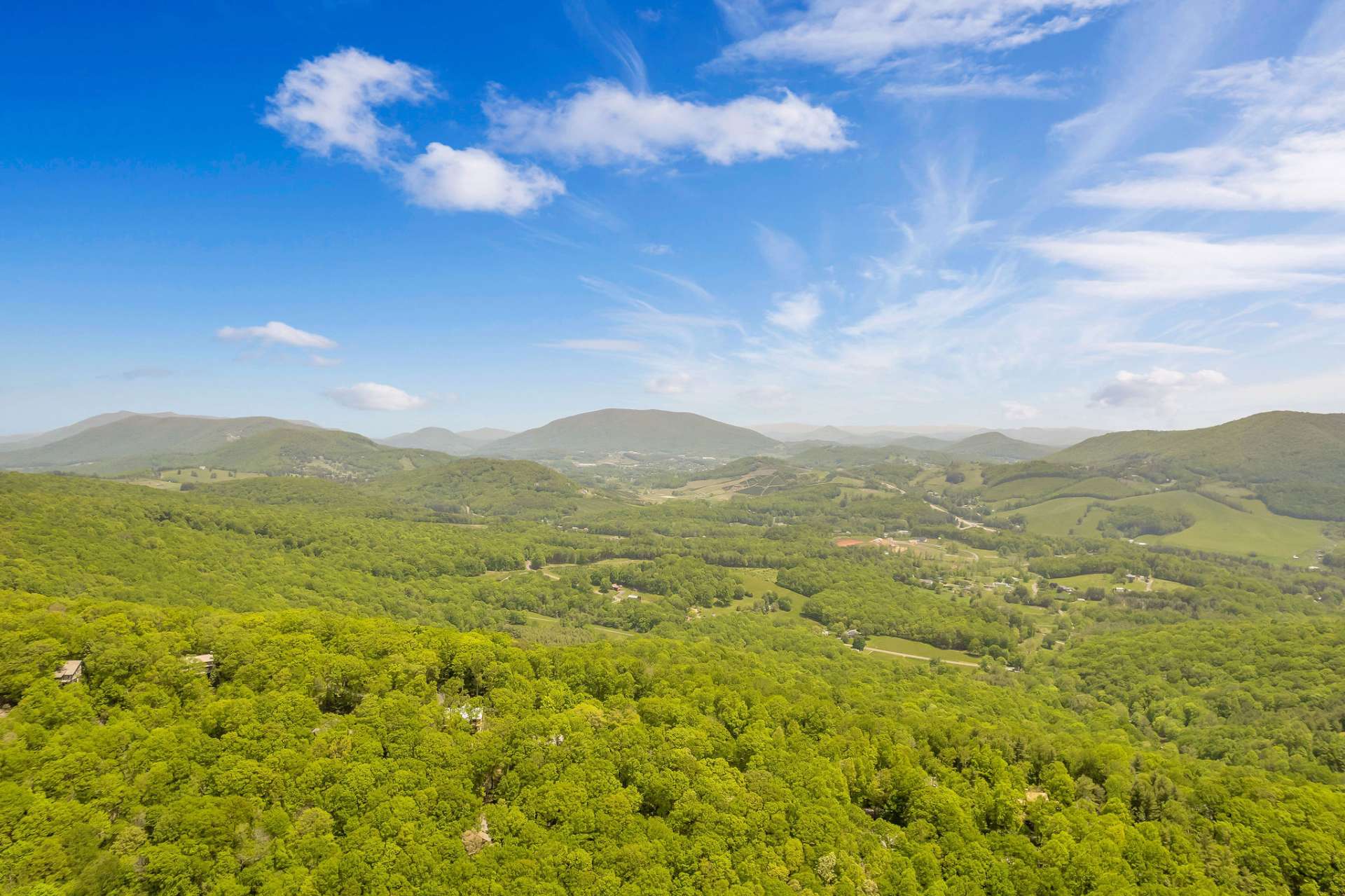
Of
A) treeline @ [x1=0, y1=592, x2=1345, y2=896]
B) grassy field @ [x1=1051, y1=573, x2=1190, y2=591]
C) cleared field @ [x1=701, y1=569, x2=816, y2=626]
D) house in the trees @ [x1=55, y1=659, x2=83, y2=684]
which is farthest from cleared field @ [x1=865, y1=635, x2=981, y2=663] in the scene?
house in the trees @ [x1=55, y1=659, x2=83, y2=684]

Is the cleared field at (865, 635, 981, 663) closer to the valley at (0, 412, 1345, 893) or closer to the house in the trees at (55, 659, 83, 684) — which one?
the valley at (0, 412, 1345, 893)

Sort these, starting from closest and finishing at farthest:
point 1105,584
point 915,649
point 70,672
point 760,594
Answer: point 70,672 < point 915,649 < point 760,594 < point 1105,584

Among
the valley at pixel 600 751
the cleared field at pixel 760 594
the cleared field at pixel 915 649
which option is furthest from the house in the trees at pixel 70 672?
the cleared field at pixel 915 649

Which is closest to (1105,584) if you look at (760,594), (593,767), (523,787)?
(760,594)

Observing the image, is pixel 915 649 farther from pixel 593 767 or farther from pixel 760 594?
pixel 593 767

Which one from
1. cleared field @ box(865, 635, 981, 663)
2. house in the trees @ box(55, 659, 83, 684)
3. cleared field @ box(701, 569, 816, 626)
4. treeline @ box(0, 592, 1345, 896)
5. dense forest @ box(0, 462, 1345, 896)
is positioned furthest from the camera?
cleared field @ box(701, 569, 816, 626)

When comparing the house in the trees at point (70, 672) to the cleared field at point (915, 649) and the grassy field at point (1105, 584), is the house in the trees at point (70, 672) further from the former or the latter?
the grassy field at point (1105, 584)

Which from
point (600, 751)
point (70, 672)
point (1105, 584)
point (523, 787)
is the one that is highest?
point (70, 672)

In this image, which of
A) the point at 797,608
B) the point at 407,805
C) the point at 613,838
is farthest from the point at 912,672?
the point at 407,805

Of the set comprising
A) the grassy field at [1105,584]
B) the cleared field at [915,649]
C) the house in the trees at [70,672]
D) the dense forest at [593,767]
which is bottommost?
the cleared field at [915,649]
